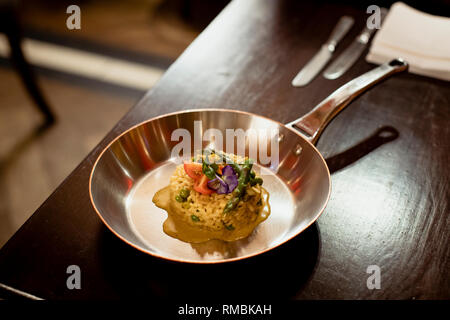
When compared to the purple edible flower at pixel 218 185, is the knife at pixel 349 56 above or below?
above

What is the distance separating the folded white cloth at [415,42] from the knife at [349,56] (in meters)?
0.03

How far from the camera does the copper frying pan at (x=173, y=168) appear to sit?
0.74 m

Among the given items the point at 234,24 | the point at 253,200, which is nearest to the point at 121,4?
Result: the point at 234,24

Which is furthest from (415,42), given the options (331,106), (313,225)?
(313,225)

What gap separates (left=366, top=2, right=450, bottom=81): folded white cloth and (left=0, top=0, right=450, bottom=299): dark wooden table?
0.04 m

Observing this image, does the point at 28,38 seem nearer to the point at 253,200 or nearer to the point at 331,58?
the point at 331,58

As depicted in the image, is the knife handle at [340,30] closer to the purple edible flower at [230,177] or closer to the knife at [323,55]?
the knife at [323,55]

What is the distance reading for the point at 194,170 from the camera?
79 cm

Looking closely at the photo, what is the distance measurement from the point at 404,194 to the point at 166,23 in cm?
234

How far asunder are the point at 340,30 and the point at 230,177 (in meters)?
0.80

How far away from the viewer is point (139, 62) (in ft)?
8.44

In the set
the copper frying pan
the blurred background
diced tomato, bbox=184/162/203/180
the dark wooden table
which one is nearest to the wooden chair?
the blurred background

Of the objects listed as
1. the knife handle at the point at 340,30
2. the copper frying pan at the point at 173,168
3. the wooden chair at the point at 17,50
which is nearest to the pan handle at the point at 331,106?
the copper frying pan at the point at 173,168

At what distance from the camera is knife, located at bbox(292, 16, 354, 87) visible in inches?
46.1
